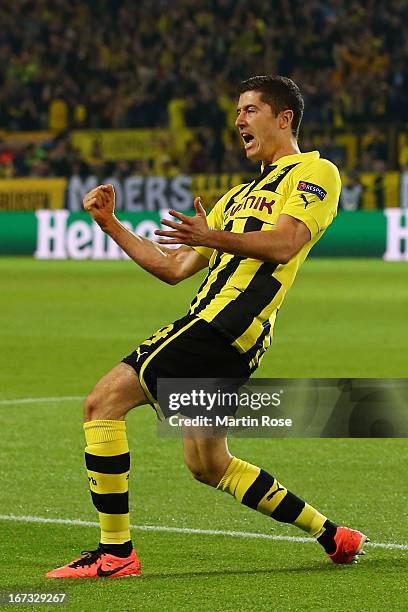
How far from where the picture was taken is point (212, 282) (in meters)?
5.59

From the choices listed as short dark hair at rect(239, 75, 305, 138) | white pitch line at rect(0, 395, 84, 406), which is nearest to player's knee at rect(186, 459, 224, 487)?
short dark hair at rect(239, 75, 305, 138)

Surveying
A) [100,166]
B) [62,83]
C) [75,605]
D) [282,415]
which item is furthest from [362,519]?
[62,83]

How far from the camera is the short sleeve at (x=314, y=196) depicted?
17.8 feet

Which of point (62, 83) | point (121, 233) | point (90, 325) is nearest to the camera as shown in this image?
point (121, 233)

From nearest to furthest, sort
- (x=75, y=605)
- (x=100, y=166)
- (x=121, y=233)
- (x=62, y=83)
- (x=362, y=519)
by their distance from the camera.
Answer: (x=75, y=605) < (x=121, y=233) < (x=362, y=519) < (x=100, y=166) < (x=62, y=83)

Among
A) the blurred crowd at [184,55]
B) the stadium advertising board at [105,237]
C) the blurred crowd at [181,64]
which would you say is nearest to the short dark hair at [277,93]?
the stadium advertising board at [105,237]

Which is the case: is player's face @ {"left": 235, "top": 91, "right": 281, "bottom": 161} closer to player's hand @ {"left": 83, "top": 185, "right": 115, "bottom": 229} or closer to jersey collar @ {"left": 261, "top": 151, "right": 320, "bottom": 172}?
jersey collar @ {"left": 261, "top": 151, "right": 320, "bottom": 172}

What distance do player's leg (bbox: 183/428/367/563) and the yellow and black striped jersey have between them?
0.38m

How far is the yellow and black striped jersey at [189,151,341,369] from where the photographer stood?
5445mm

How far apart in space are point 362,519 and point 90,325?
1041cm

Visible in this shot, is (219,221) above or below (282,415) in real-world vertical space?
above

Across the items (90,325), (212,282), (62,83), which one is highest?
(62,83)

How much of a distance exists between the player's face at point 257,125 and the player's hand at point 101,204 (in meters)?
0.58

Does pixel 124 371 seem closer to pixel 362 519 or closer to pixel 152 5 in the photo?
pixel 362 519
